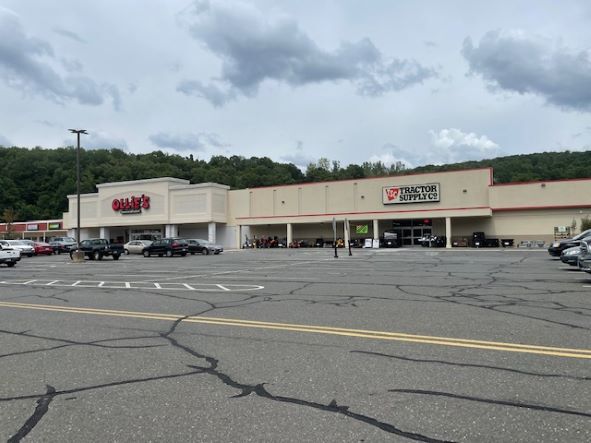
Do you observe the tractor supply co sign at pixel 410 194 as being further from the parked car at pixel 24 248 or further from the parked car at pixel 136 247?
the parked car at pixel 24 248

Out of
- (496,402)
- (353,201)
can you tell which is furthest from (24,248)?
(496,402)

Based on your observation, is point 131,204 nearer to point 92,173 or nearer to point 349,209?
point 349,209

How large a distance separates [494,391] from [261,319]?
16.0 feet

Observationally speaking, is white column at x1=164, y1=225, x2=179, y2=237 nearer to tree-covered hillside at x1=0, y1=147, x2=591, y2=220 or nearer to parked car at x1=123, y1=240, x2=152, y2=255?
parked car at x1=123, y1=240, x2=152, y2=255

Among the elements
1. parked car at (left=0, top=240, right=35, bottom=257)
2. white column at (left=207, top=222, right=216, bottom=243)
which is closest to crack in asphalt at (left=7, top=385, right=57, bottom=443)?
parked car at (left=0, top=240, right=35, bottom=257)

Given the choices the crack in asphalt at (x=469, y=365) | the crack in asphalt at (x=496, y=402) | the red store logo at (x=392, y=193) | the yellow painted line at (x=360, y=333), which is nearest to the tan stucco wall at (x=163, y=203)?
the red store logo at (x=392, y=193)

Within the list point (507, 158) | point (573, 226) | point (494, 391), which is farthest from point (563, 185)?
point (494, 391)

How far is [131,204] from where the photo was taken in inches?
2771

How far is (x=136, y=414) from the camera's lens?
4.38m

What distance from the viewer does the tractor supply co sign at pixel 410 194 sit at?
53.2m

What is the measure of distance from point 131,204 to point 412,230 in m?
38.5

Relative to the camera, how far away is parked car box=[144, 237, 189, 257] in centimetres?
4097

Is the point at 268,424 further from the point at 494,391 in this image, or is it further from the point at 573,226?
the point at 573,226

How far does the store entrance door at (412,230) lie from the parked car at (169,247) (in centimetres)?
2540
